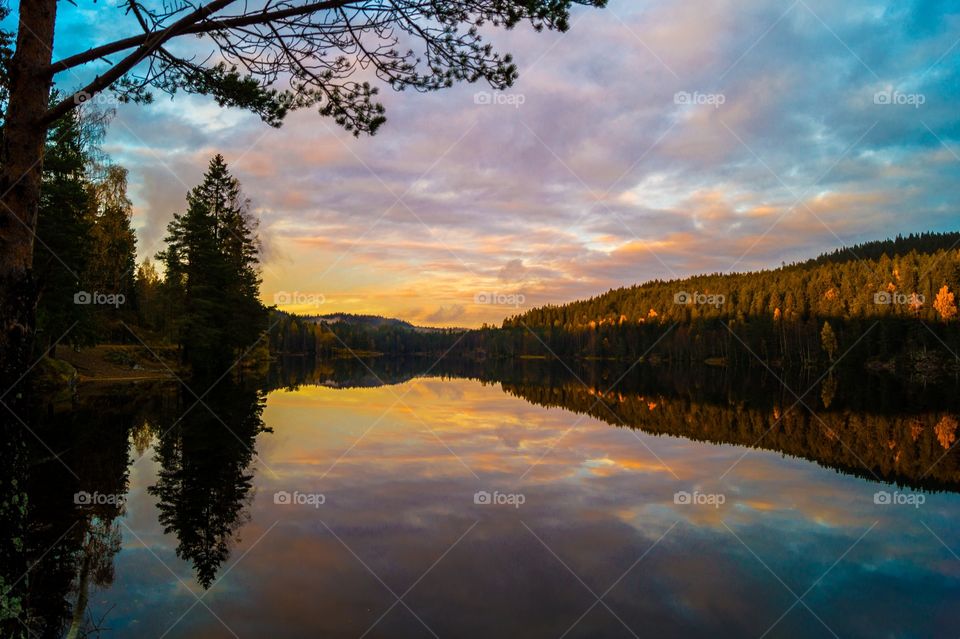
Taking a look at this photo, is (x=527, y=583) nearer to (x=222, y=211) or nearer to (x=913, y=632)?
(x=913, y=632)

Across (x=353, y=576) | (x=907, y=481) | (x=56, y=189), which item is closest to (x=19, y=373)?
(x=353, y=576)

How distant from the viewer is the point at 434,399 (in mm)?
39875

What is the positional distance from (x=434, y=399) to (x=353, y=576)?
31.2m
